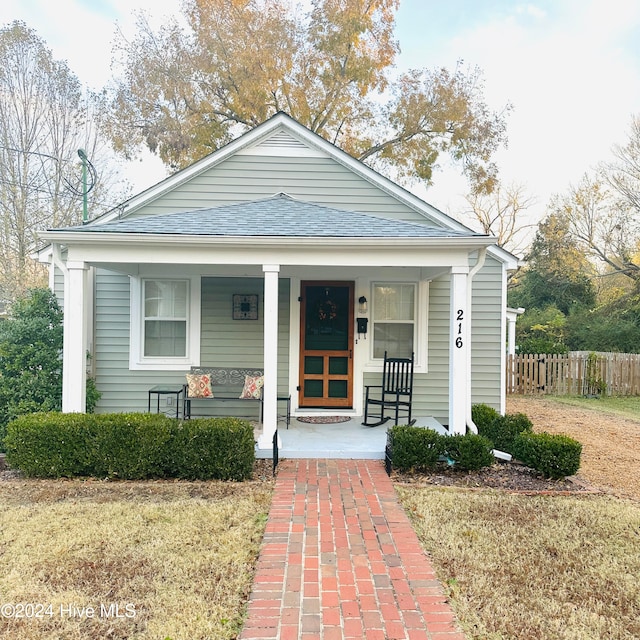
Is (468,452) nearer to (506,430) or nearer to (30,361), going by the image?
(506,430)

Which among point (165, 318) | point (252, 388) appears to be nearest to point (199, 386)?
point (252, 388)

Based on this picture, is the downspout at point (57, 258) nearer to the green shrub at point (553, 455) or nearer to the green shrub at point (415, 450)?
the green shrub at point (415, 450)

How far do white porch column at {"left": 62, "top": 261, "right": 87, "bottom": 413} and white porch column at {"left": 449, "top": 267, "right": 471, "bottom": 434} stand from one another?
4.59 meters

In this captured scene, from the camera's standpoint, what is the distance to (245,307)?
7641 mm

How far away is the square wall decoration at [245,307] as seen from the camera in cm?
763

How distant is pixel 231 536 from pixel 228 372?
371 cm

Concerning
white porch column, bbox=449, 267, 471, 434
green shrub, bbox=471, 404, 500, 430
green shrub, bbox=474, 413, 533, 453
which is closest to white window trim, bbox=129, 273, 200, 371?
white porch column, bbox=449, 267, 471, 434

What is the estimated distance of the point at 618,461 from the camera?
6.48 metres

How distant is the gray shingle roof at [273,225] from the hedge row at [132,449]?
2315 mm

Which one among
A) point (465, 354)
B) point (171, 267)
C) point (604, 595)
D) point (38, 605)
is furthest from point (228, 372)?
point (604, 595)

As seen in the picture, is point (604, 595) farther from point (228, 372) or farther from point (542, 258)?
point (542, 258)

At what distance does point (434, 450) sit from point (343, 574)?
94.5 inches

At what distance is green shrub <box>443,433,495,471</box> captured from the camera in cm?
532

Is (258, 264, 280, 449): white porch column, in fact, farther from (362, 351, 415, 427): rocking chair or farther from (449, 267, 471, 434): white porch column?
(449, 267, 471, 434): white porch column
